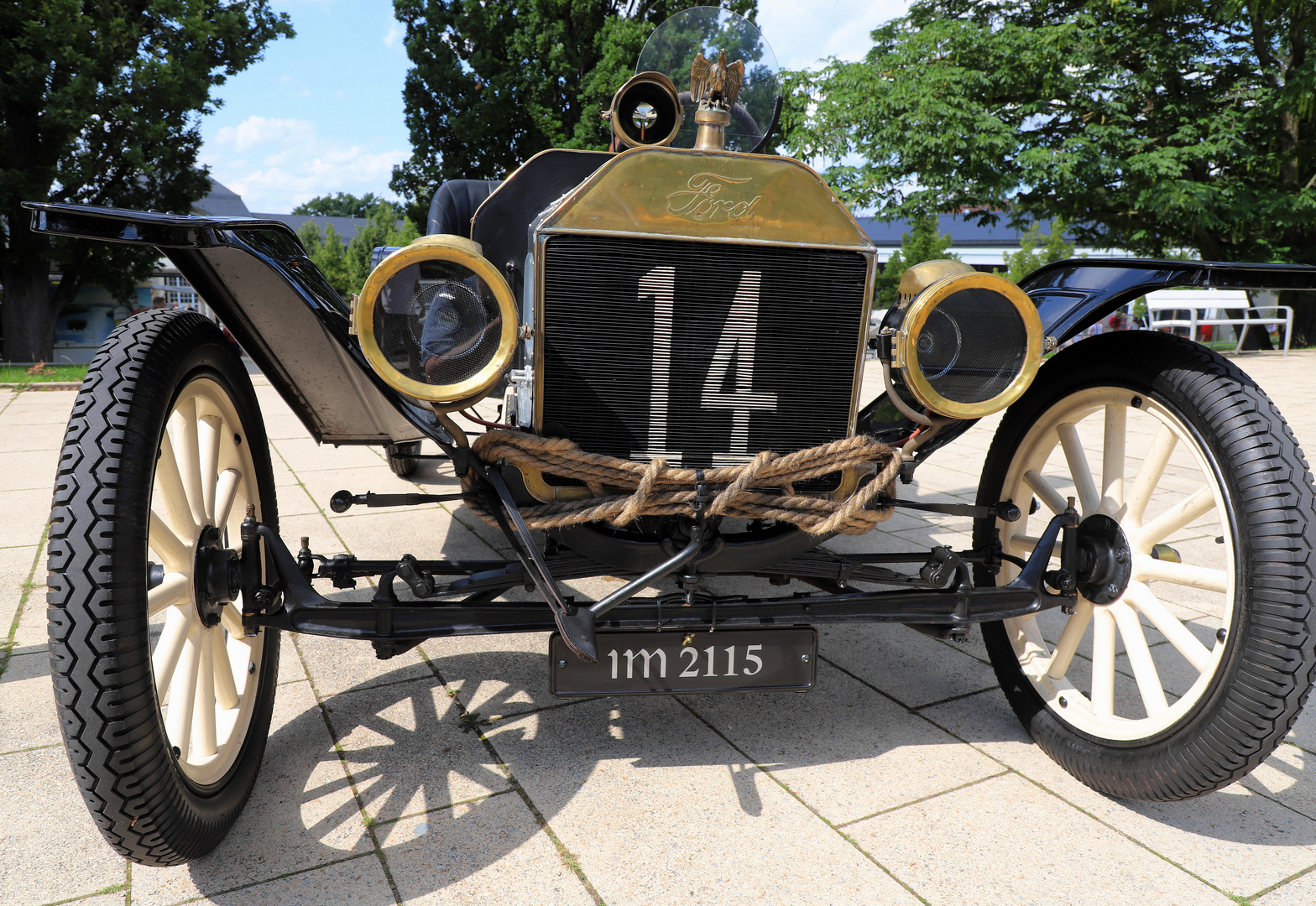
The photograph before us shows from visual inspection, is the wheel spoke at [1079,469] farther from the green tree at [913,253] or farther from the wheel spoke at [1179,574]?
the green tree at [913,253]

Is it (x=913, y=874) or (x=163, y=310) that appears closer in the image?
(x=913, y=874)

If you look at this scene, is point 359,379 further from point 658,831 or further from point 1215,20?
point 1215,20

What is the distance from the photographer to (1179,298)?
19.2 metres

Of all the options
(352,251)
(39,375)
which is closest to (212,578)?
(39,375)

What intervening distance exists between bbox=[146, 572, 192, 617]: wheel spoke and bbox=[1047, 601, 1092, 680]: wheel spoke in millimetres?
2085

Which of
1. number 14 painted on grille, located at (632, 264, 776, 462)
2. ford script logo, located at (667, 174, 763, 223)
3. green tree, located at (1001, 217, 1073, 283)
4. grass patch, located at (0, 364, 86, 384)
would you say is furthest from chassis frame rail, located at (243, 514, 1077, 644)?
green tree, located at (1001, 217, 1073, 283)

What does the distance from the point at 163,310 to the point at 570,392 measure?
91 centimetres

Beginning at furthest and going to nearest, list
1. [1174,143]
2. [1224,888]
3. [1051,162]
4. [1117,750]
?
[1174,143] → [1051,162] → [1117,750] → [1224,888]

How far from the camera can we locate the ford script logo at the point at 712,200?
183cm

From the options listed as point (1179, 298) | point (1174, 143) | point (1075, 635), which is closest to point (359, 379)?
point (1075, 635)

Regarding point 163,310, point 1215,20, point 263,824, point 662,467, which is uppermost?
point 1215,20

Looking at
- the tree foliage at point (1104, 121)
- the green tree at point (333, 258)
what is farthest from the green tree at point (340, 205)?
the tree foliage at point (1104, 121)

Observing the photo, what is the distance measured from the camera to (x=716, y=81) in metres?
2.36

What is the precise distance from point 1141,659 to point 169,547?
2.20 metres
